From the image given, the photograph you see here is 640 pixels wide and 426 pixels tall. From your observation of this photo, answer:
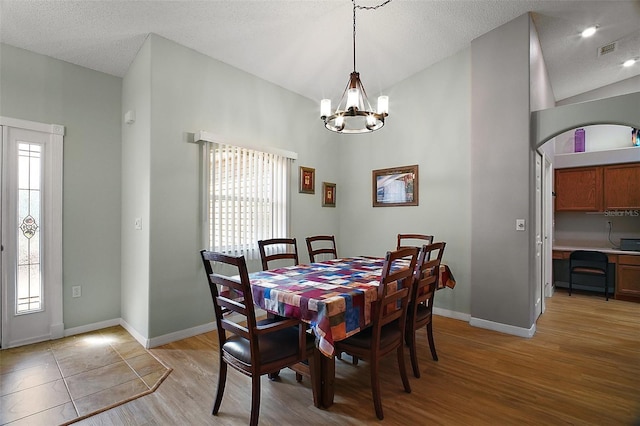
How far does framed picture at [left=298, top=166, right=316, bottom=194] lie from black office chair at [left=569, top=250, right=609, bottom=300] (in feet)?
13.8

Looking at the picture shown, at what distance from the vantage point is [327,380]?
1.99m

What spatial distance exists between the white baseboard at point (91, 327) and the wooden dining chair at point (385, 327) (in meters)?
2.81

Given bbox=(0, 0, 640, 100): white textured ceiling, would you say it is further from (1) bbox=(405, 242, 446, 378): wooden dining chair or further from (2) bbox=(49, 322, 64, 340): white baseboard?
(2) bbox=(49, 322, 64, 340): white baseboard

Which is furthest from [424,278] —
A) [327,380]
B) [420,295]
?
[327,380]

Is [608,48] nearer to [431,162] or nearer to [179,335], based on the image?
[431,162]

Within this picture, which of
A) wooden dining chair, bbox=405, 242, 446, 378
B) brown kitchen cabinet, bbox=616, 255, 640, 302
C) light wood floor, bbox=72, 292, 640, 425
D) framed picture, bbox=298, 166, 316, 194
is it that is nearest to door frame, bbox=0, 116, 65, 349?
light wood floor, bbox=72, 292, 640, 425

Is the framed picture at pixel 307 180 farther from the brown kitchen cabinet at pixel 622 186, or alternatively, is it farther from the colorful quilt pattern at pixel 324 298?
the brown kitchen cabinet at pixel 622 186

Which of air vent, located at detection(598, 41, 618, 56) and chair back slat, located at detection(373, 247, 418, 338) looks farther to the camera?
air vent, located at detection(598, 41, 618, 56)

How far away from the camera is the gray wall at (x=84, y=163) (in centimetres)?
297

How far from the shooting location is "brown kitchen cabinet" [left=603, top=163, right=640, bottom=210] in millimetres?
4582

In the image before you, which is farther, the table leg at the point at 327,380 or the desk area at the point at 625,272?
the desk area at the point at 625,272

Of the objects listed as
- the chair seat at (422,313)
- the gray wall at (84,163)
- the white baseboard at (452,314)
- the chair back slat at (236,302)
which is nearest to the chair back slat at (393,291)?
the chair seat at (422,313)

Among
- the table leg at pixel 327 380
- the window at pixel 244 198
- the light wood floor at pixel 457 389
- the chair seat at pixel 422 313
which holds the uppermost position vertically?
the window at pixel 244 198

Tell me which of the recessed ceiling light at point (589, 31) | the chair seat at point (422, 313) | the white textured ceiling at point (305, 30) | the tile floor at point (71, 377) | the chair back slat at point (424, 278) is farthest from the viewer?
the recessed ceiling light at point (589, 31)
